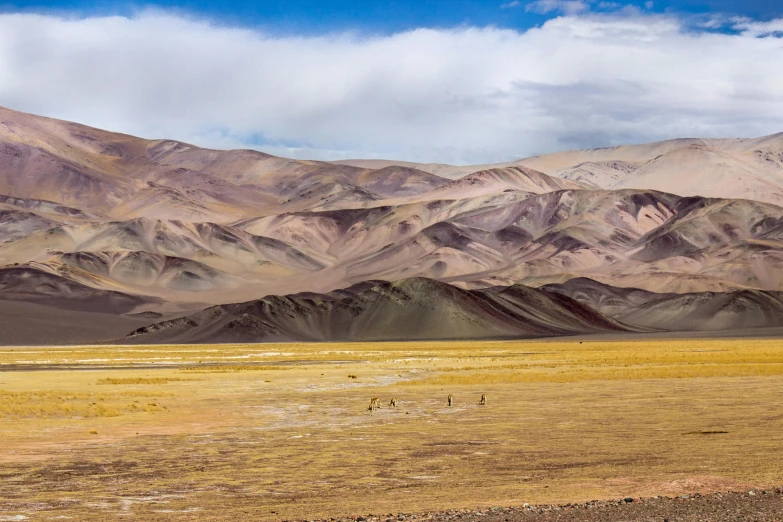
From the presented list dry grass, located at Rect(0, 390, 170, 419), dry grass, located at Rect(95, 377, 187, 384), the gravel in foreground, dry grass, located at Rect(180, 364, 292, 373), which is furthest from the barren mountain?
the gravel in foreground

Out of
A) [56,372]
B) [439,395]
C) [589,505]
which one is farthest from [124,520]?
[56,372]

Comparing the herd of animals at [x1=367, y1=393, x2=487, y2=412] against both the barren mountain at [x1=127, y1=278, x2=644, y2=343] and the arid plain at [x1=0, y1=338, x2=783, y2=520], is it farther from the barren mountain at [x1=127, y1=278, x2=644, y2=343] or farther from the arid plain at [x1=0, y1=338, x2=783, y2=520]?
the barren mountain at [x1=127, y1=278, x2=644, y2=343]

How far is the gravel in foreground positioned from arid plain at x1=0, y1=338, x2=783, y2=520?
0.95 metres

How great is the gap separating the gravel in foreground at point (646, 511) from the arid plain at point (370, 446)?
95 cm

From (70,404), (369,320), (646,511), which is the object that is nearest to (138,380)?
(70,404)

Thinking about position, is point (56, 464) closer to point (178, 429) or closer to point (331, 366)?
point (178, 429)

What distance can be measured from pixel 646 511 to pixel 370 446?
12.1m

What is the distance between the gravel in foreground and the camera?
653 inches

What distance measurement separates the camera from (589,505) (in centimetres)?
1828

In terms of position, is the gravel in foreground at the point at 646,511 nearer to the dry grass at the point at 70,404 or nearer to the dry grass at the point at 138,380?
the dry grass at the point at 70,404

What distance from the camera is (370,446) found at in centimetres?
2847

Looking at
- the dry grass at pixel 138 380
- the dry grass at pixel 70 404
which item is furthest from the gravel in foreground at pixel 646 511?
the dry grass at pixel 138 380

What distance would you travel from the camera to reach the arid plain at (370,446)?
2044 centimetres

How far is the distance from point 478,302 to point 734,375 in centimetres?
13628
